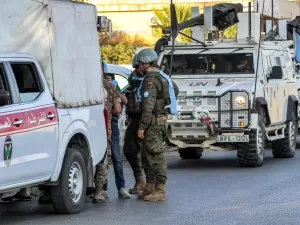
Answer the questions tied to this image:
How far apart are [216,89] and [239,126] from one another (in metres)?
0.78

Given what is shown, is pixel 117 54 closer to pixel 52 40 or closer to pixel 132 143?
pixel 132 143

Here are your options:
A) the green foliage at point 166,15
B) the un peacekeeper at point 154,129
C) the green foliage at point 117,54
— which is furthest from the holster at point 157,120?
the green foliage at point 166,15

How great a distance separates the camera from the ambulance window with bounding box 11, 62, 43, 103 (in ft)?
31.1

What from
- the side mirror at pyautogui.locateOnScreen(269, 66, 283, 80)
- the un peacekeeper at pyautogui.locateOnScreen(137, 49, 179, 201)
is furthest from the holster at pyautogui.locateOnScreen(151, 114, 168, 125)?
the side mirror at pyautogui.locateOnScreen(269, 66, 283, 80)

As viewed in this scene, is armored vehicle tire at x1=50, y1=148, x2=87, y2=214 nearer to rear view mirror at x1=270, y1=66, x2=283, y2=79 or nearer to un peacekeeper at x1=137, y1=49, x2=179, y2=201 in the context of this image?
un peacekeeper at x1=137, y1=49, x2=179, y2=201

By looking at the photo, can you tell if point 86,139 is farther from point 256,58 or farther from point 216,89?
point 256,58

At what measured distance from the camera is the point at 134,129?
12.0 metres

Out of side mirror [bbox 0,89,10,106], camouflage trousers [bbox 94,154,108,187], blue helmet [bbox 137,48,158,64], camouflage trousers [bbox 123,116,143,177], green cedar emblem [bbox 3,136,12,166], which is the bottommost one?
camouflage trousers [bbox 94,154,108,187]

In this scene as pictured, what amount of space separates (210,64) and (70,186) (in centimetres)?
747

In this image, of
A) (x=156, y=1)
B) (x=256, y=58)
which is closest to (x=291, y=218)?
(x=256, y=58)

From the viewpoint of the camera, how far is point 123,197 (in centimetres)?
1169

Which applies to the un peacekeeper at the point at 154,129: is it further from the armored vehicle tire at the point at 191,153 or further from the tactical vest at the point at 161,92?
the armored vehicle tire at the point at 191,153

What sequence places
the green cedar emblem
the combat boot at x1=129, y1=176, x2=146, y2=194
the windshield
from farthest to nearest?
the windshield, the combat boot at x1=129, y1=176, x2=146, y2=194, the green cedar emblem

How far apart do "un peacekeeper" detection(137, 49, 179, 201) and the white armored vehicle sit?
417 cm
